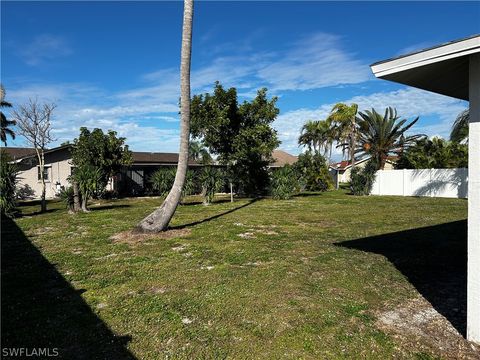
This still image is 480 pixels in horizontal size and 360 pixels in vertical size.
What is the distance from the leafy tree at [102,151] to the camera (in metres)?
21.7

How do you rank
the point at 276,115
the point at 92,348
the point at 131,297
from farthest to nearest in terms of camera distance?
the point at 276,115
the point at 131,297
the point at 92,348

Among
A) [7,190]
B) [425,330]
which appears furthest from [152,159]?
[425,330]

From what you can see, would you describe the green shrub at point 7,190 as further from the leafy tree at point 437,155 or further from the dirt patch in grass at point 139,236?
the leafy tree at point 437,155

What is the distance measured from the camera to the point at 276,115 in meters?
21.2

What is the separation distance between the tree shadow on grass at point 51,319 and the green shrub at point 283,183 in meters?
16.9

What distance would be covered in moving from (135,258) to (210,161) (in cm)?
1667

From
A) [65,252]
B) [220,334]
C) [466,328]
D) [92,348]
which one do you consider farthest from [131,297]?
[466,328]

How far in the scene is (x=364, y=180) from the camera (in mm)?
27641

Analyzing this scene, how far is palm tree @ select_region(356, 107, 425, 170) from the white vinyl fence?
1.92 m

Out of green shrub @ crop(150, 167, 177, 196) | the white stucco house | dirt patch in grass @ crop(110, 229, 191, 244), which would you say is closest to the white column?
the white stucco house

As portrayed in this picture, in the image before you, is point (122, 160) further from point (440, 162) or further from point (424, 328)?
point (440, 162)

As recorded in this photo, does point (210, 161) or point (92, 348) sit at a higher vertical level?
point (210, 161)

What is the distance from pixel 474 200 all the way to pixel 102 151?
2130 cm

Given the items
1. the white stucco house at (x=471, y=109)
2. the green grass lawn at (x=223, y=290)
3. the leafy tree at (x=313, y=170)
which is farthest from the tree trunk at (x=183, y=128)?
the leafy tree at (x=313, y=170)
